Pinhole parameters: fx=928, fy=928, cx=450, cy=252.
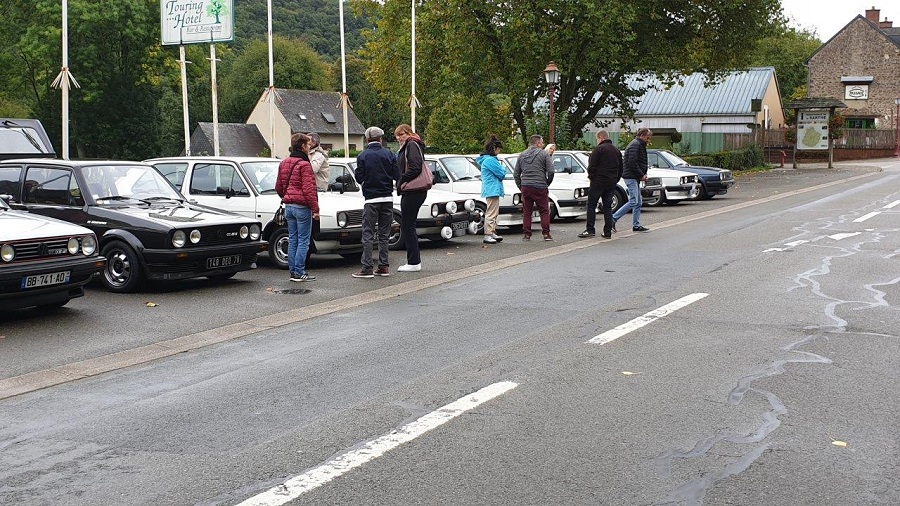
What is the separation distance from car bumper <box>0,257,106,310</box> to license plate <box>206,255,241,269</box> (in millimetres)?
1664

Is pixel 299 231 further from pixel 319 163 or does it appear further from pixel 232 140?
pixel 232 140

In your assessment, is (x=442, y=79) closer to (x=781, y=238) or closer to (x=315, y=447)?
(x=781, y=238)

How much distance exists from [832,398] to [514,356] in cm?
235

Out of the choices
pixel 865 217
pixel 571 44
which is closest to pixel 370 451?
pixel 865 217

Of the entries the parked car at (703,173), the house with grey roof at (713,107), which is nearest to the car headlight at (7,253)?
the parked car at (703,173)

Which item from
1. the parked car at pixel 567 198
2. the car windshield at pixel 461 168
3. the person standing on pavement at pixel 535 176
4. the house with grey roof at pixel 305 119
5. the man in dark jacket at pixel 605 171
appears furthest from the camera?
the house with grey roof at pixel 305 119

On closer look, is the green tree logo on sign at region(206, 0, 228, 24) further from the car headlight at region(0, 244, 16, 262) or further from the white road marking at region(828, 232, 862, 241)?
the car headlight at region(0, 244, 16, 262)

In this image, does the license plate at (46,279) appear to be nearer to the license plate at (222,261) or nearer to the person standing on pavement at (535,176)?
the license plate at (222,261)

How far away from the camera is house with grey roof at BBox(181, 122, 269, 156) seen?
9394 cm

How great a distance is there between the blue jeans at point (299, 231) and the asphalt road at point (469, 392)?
0.39 m

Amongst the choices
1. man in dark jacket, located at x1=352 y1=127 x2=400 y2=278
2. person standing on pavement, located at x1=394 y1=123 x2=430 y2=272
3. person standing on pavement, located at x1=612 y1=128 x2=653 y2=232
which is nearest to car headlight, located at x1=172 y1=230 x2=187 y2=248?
man in dark jacket, located at x1=352 y1=127 x2=400 y2=278

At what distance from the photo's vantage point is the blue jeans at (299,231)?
467 inches

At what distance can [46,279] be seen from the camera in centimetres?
913

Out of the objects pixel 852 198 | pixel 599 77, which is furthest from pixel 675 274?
pixel 599 77
